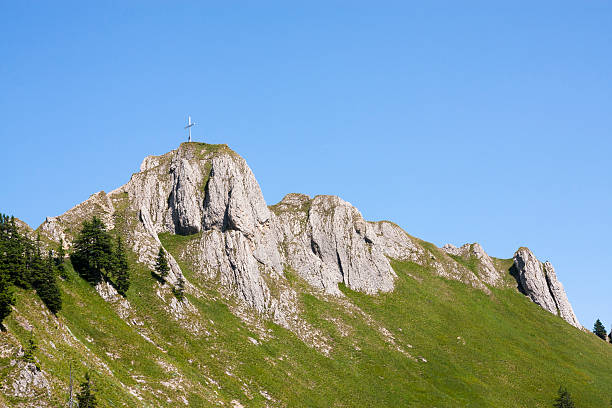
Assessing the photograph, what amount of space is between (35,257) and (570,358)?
113937mm

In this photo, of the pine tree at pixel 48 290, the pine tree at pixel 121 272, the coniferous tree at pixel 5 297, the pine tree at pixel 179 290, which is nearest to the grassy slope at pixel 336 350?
the coniferous tree at pixel 5 297

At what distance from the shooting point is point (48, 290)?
73125mm

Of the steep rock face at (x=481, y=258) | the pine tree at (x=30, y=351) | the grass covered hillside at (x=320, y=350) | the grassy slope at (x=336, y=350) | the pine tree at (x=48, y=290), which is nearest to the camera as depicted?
the pine tree at (x=30, y=351)

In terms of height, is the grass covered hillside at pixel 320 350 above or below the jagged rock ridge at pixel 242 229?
below

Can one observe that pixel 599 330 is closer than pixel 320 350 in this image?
No

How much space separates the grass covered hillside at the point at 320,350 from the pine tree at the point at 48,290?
156 centimetres

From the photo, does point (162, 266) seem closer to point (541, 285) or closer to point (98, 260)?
point (98, 260)

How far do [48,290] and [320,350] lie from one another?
5005 centimetres

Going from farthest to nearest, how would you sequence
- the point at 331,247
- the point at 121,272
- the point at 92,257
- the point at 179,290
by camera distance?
the point at 331,247
the point at 179,290
the point at 121,272
the point at 92,257

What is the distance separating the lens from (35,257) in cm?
7562

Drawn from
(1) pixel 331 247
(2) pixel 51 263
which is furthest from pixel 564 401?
(2) pixel 51 263

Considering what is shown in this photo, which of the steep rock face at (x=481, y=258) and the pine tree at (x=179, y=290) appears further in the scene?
the steep rock face at (x=481, y=258)

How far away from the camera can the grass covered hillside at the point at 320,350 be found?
68875 mm

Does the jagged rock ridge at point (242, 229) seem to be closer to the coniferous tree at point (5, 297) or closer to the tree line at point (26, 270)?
the tree line at point (26, 270)
